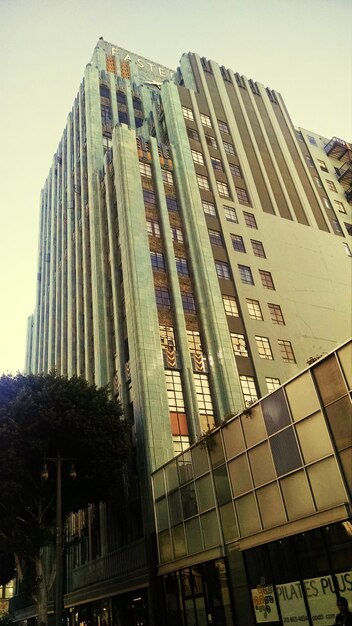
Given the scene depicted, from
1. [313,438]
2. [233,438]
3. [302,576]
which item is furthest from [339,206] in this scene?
[302,576]

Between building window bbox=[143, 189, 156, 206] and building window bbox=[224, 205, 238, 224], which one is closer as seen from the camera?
building window bbox=[143, 189, 156, 206]

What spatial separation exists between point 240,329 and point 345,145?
3723 cm

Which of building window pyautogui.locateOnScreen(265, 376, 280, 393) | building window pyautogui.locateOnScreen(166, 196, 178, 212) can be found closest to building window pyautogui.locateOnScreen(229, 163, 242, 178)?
building window pyautogui.locateOnScreen(166, 196, 178, 212)

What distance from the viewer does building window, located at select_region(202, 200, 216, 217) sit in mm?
42781

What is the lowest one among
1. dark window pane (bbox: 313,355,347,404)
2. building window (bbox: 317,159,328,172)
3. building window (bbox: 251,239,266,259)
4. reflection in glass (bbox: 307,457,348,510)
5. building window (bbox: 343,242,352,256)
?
reflection in glass (bbox: 307,457,348,510)

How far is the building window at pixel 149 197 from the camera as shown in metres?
41.3

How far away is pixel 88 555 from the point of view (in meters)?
34.9

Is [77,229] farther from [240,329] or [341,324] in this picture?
[341,324]

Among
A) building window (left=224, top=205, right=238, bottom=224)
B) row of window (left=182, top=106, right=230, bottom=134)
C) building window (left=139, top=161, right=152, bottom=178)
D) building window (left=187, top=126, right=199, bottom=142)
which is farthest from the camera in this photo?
row of window (left=182, top=106, right=230, bottom=134)

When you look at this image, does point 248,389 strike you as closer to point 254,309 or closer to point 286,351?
point 286,351

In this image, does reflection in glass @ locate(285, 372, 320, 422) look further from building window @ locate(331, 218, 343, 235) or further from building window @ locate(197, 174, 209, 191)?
building window @ locate(331, 218, 343, 235)

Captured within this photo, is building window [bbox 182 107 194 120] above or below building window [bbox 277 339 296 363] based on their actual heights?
above

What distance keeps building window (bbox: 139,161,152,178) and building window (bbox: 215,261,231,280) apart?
10.8m

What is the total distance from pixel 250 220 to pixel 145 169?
10866 mm
